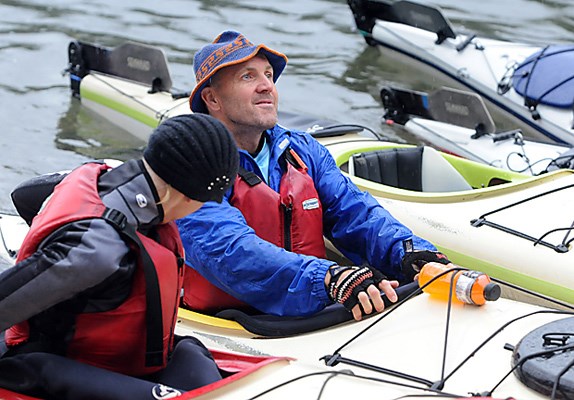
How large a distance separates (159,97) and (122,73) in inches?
17.7

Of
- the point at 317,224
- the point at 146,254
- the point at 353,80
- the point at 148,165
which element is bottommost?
the point at 353,80

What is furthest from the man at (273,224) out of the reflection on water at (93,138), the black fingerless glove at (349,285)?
the reflection on water at (93,138)

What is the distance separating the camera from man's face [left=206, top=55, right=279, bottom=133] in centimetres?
317

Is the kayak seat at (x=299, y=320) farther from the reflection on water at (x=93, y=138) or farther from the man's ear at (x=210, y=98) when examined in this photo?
the reflection on water at (x=93, y=138)

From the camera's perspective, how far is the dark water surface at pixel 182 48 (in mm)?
6258

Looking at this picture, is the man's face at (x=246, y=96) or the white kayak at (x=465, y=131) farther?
the white kayak at (x=465, y=131)

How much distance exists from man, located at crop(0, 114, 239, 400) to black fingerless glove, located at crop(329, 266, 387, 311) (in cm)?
61

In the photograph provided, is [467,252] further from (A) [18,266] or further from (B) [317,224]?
(A) [18,266]

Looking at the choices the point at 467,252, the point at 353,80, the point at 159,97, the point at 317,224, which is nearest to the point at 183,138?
the point at 317,224

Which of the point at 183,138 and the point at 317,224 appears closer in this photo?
the point at 183,138

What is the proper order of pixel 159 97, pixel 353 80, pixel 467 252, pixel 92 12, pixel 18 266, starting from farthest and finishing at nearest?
pixel 92 12 < pixel 353 80 < pixel 159 97 < pixel 467 252 < pixel 18 266

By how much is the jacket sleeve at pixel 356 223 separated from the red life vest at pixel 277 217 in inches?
3.0

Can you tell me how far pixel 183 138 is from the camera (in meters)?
2.18

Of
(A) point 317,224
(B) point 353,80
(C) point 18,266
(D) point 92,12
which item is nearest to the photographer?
(C) point 18,266
